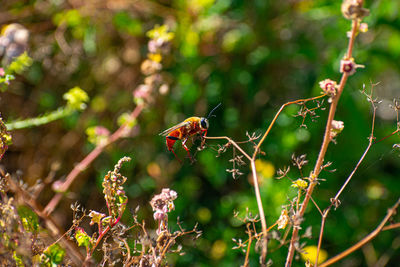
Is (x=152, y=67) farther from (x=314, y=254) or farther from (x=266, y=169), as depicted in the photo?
(x=314, y=254)

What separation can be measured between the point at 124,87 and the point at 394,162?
64.7 inches

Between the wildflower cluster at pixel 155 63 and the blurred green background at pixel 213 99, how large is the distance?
0.61 metres

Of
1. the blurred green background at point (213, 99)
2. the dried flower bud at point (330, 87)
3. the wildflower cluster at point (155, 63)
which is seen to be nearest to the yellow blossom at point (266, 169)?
the blurred green background at point (213, 99)

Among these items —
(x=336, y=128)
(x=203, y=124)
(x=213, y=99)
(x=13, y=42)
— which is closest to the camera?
(x=336, y=128)

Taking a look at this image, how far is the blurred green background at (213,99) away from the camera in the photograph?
7.27 feet

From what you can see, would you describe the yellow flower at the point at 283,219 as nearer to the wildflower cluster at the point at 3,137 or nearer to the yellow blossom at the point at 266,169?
the wildflower cluster at the point at 3,137

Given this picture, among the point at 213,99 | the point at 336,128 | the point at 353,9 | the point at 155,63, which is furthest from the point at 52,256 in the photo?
the point at 213,99

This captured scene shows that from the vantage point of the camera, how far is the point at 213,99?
2.47 m

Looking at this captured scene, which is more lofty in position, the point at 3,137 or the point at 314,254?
the point at 3,137

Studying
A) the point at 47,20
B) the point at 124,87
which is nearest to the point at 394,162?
the point at 124,87

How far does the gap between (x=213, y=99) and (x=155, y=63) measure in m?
0.79

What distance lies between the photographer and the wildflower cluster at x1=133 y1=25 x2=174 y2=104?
1.66 m

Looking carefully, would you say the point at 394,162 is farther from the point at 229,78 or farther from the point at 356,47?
the point at 229,78

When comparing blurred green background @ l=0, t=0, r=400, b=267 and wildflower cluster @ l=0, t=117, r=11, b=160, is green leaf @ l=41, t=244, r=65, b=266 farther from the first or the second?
blurred green background @ l=0, t=0, r=400, b=267
